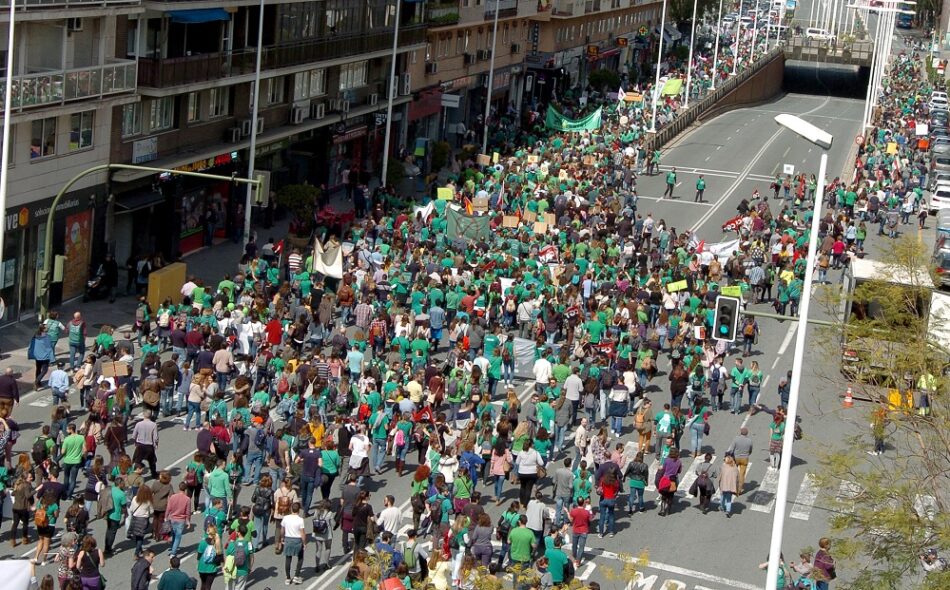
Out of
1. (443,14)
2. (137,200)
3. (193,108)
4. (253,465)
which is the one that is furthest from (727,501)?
(443,14)

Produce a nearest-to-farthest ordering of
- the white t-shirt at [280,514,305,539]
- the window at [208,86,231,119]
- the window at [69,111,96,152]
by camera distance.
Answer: the white t-shirt at [280,514,305,539] < the window at [69,111,96,152] < the window at [208,86,231,119]

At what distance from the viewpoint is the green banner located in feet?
227

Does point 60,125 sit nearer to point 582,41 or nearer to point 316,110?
point 316,110

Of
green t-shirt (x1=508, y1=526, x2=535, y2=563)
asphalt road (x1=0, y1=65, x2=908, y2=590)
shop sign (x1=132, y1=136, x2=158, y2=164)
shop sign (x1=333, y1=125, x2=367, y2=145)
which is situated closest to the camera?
→ green t-shirt (x1=508, y1=526, x2=535, y2=563)

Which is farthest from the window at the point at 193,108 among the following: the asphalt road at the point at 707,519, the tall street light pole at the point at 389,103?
the asphalt road at the point at 707,519

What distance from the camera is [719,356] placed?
35531mm

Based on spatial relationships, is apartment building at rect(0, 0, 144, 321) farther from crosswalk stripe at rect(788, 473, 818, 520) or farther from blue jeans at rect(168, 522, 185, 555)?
crosswalk stripe at rect(788, 473, 818, 520)

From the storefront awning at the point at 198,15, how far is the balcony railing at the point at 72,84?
9.35 feet

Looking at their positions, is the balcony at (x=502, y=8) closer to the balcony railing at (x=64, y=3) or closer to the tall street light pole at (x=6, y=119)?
the balcony railing at (x=64, y=3)

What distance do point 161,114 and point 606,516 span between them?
2287 centimetres

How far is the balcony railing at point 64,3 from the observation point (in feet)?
119

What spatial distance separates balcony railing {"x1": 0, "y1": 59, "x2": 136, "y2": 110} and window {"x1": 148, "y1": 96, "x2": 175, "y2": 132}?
236 cm

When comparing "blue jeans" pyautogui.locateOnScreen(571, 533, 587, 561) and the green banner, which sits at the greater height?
the green banner

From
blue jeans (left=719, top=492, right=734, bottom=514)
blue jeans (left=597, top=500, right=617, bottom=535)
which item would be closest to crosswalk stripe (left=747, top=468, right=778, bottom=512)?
blue jeans (left=719, top=492, right=734, bottom=514)
